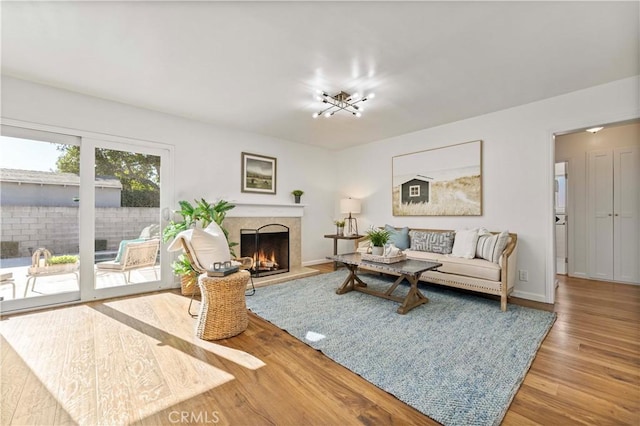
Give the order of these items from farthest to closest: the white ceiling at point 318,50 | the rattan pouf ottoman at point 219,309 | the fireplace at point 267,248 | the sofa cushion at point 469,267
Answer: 1. the fireplace at point 267,248
2. the sofa cushion at point 469,267
3. the rattan pouf ottoman at point 219,309
4. the white ceiling at point 318,50

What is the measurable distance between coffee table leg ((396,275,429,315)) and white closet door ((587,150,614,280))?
325 centimetres

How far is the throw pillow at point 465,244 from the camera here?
11.5 ft

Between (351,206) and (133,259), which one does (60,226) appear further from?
(351,206)

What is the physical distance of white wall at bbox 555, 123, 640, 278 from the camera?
4.34 metres

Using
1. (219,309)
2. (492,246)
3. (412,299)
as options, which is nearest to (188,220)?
(219,309)

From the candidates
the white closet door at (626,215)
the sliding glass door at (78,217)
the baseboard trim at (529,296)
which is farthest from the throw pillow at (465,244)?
the sliding glass door at (78,217)

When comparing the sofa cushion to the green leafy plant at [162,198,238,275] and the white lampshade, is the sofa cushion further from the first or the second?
the green leafy plant at [162,198,238,275]

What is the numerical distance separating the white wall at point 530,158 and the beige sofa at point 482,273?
0.84 ft

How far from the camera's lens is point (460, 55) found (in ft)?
7.97

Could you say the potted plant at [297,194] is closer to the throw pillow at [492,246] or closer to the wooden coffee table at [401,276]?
the wooden coffee table at [401,276]

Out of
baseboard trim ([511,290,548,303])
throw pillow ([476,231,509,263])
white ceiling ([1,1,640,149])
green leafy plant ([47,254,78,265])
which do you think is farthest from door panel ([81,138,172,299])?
baseboard trim ([511,290,548,303])

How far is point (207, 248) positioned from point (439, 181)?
3.54 metres

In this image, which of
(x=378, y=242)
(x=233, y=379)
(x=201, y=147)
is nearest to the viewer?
(x=233, y=379)

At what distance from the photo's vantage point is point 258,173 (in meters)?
4.92
